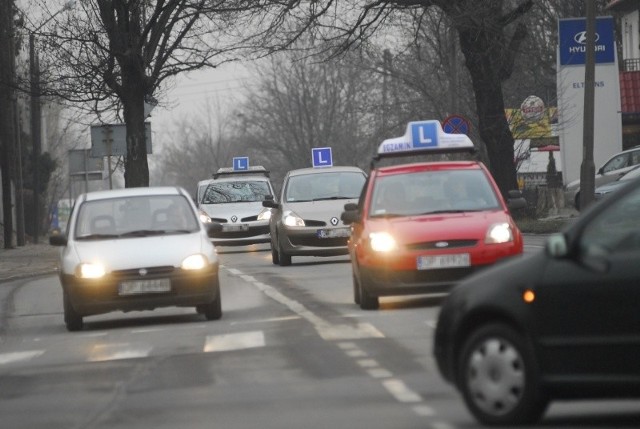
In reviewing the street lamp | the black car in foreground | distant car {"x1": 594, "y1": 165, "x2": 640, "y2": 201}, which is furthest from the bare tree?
the black car in foreground

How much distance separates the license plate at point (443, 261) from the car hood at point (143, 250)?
2.21 meters

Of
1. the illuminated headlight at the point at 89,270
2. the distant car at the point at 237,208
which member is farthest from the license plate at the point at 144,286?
the distant car at the point at 237,208

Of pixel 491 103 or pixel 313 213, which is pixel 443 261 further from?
pixel 491 103

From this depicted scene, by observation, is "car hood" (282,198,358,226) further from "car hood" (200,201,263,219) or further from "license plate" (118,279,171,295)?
"license plate" (118,279,171,295)

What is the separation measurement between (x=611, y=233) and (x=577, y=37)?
3424 centimetres

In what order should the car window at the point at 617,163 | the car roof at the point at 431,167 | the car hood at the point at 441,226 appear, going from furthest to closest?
the car window at the point at 617,163 < the car roof at the point at 431,167 < the car hood at the point at 441,226

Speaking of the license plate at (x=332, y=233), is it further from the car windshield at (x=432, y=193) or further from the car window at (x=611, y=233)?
the car window at (x=611, y=233)

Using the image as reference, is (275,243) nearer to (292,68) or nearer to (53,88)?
(53,88)

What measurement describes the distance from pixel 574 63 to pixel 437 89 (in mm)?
18564

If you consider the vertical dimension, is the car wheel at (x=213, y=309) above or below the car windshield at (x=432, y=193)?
below

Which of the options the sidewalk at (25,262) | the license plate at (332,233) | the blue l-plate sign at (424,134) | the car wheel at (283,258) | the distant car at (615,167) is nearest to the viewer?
the blue l-plate sign at (424,134)

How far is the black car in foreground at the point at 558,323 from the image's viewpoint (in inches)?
345

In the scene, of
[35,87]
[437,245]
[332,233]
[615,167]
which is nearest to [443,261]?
[437,245]

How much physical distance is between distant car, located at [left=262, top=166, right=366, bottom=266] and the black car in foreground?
19.4 m
